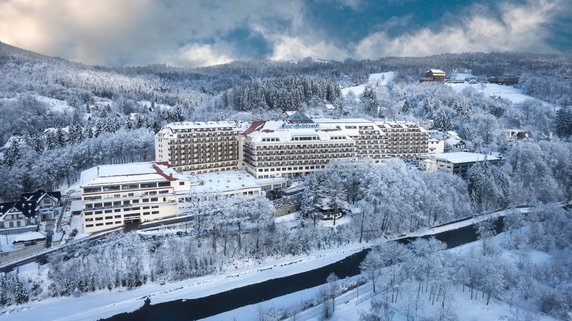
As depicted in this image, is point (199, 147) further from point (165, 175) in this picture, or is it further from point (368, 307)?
point (368, 307)

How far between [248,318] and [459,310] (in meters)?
13.1

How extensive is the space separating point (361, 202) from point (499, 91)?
69.2 metres

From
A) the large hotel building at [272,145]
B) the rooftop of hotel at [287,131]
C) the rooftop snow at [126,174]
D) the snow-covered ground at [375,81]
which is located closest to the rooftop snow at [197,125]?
the large hotel building at [272,145]

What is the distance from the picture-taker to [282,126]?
49.5m

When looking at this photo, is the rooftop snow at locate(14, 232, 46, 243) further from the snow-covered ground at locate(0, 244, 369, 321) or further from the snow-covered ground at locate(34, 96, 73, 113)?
the snow-covered ground at locate(34, 96, 73, 113)

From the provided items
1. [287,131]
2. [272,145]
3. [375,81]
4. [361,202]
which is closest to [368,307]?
[361,202]

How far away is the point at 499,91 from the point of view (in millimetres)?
91312

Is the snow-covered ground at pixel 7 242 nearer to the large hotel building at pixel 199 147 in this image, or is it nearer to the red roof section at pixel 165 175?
the red roof section at pixel 165 175

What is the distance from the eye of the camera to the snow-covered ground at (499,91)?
86.4 m

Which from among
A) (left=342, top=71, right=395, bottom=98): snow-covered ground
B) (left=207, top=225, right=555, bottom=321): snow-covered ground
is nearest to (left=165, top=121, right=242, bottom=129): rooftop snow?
(left=207, top=225, right=555, bottom=321): snow-covered ground

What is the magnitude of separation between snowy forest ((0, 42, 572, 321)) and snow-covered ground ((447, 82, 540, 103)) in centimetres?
606

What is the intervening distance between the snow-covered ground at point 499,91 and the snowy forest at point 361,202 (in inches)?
239

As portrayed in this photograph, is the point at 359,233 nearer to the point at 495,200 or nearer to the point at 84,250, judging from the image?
the point at 495,200

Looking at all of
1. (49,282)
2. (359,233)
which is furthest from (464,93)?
(49,282)
